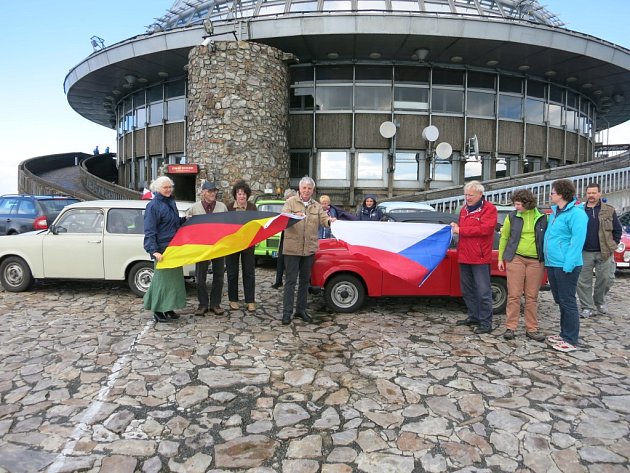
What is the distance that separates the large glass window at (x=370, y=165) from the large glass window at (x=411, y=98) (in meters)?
2.74

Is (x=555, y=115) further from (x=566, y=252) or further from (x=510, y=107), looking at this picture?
(x=566, y=252)

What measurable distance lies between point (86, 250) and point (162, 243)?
2.57 meters

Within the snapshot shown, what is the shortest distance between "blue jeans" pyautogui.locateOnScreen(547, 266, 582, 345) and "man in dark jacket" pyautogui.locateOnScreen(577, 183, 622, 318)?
2065 millimetres

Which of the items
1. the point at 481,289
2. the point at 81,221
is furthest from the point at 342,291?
the point at 81,221

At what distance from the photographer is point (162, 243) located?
6.35 meters

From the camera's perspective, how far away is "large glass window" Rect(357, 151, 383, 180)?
2245 centimetres

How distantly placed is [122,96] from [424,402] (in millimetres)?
30889

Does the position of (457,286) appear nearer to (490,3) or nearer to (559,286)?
(559,286)

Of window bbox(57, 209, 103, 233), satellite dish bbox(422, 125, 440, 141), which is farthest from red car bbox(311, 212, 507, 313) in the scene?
satellite dish bbox(422, 125, 440, 141)

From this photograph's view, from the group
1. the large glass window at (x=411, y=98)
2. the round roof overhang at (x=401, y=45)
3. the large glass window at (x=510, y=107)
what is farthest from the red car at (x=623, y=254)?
the large glass window at (x=510, y=107)

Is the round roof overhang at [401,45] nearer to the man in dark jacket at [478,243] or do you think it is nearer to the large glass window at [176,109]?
the large glass window at [176,109]

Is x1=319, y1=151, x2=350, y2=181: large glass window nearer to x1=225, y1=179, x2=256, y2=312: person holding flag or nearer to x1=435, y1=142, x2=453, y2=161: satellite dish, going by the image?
x1=435, y1=142, x2=453, y2=161: satellite dish

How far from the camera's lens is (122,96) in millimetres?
29062

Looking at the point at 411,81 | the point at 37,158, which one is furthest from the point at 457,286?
the point at 37,158
